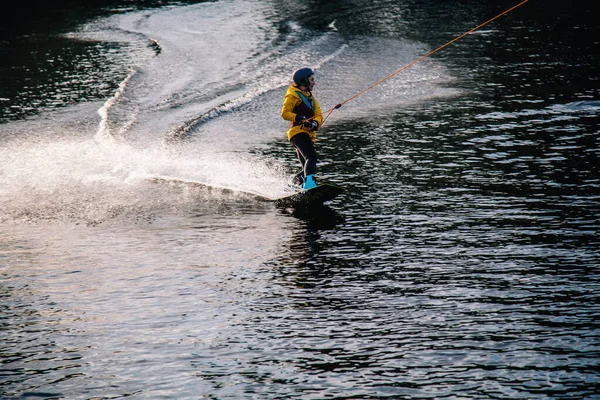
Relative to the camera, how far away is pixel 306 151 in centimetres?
1191

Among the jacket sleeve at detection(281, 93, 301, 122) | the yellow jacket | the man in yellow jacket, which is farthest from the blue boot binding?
the jacket sleeve at detection(281, 93, 301, 122)

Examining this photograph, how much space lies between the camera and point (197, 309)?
7879 mm

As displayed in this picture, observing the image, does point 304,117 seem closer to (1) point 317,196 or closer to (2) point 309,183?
(2) point 309,183

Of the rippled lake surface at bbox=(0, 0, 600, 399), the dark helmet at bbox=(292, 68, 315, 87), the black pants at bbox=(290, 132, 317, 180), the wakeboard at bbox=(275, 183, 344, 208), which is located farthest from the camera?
the black pants at bbox=(290, 132, 317, 180)

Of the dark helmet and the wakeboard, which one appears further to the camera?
the dark helmet

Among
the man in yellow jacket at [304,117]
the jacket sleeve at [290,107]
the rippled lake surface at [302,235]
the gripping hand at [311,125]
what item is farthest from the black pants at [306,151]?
the rippled lake surface at [302,235]

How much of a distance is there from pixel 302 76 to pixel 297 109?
51 centimetres

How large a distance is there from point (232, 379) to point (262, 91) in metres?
14.0

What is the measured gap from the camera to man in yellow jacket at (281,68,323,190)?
1176cm

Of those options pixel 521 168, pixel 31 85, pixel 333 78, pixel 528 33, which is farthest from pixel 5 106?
pixel 528 33

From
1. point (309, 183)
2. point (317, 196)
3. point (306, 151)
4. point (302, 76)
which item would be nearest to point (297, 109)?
point (302, 76)

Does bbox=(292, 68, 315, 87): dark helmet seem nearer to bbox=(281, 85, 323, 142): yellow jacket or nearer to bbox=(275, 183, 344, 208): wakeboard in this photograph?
bbox=(281, 85, 323, 142): yellow jacket

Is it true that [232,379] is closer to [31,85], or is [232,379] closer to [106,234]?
[106,234]

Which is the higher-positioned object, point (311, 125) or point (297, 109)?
point (297, 109)
